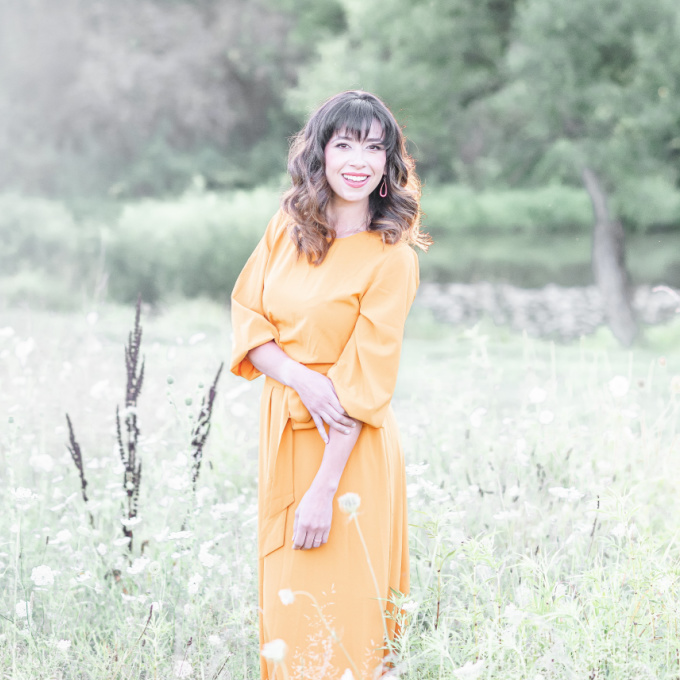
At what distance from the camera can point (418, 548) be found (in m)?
2.58

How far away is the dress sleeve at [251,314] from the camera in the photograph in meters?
1.92

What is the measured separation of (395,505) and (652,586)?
0.71 meters

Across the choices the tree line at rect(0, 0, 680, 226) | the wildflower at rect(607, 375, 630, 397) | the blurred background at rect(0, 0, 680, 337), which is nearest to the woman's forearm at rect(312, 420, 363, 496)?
the wildflower at rect(607, 375, 630, 397)

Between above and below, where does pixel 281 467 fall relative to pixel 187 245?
below

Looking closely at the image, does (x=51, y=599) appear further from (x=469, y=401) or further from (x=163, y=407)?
(x=469, y=401)

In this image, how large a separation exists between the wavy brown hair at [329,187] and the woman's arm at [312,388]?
0.26 metres

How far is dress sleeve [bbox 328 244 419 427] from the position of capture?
1769 millimetres

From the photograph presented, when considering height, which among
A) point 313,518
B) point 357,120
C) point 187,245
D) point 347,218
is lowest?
point 313,518

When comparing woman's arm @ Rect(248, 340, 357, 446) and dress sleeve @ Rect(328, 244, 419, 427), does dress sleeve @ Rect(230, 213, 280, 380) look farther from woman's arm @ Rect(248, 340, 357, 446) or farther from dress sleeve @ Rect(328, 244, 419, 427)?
dress sleeve @ Rect(328, 244, 419, 427)

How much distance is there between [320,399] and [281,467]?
9.0 inches

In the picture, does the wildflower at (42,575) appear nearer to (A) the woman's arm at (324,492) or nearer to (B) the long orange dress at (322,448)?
(B) the long orange dress at (322,448)

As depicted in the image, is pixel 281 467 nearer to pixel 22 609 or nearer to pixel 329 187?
pixel 329 187

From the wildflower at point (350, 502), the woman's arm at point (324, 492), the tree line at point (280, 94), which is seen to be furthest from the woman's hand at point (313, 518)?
the tree line at point (280, 94)

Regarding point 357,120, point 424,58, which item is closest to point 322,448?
point 357,120
